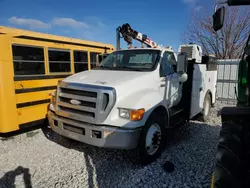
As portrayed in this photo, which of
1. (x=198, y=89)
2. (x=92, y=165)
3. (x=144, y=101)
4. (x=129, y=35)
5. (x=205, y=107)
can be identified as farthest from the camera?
(x=129, y=35)

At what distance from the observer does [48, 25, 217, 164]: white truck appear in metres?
3.10

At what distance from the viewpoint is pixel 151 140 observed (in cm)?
359

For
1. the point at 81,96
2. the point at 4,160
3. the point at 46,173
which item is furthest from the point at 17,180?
the point at 81,96

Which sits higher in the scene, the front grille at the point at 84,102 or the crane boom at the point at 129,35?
the crane boom at the point at 129,35

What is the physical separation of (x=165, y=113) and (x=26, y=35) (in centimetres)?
376

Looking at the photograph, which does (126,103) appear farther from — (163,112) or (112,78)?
(163,112)

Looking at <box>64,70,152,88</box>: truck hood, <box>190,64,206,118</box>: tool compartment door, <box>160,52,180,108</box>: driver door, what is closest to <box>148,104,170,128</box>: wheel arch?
<box>160,52,180,108</box>: driver door

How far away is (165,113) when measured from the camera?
3943 mm

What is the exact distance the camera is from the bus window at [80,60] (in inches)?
231

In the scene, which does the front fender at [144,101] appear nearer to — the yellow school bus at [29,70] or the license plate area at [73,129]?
the license plate area at [73,129]

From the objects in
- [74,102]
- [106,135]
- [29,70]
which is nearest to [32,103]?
[29,70]

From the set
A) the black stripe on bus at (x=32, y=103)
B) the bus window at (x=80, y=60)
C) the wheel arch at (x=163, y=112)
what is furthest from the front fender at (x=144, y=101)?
the bus window at (x=80, y=60)

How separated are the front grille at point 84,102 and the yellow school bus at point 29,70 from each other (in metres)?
1.37

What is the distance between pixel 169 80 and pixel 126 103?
1.62m
